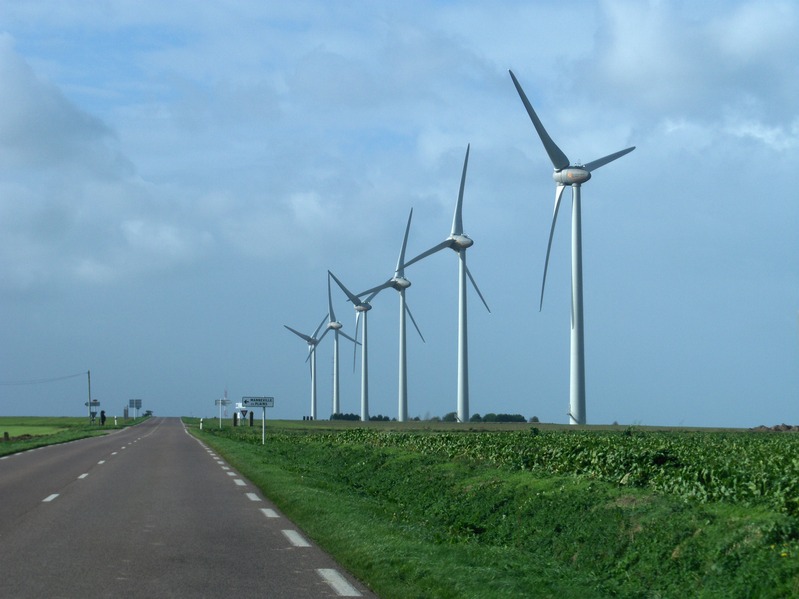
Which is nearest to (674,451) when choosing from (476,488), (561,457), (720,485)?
(561,457)

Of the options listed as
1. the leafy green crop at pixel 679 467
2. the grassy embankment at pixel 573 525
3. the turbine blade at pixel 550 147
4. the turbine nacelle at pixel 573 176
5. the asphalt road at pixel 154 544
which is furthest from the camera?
the turbine nacelle at pixel 573 176

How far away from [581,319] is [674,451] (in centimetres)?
3425

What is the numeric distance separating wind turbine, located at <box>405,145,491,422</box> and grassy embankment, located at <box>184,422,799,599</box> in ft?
142

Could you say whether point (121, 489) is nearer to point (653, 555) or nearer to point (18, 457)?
point (653, 555)

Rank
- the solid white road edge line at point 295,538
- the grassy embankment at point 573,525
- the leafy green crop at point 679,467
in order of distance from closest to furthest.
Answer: the grassy embankment at point 573,525
the leafy green crop at point 679,467
the solid white road edge line at point 295,538

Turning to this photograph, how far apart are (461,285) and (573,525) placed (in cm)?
5319

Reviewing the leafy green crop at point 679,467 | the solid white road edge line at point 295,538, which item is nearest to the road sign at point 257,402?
the leafy green crop at point 679,467

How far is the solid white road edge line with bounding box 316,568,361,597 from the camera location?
925 centimetres

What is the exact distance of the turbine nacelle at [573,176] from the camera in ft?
182

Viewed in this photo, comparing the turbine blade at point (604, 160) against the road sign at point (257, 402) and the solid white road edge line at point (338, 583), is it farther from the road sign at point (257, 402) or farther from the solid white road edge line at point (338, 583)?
the solid white road edge line at point (338, 583)

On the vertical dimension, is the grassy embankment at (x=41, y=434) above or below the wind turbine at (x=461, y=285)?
below

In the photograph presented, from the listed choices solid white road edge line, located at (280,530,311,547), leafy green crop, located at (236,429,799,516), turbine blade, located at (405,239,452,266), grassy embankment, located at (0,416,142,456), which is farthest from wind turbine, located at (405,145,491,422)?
solid white road edge line, located at (280,530,311,547)

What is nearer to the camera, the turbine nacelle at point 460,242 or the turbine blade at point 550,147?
the turbine blade at point 550,147

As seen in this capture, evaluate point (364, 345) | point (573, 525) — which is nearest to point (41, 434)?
point (364, 345)
